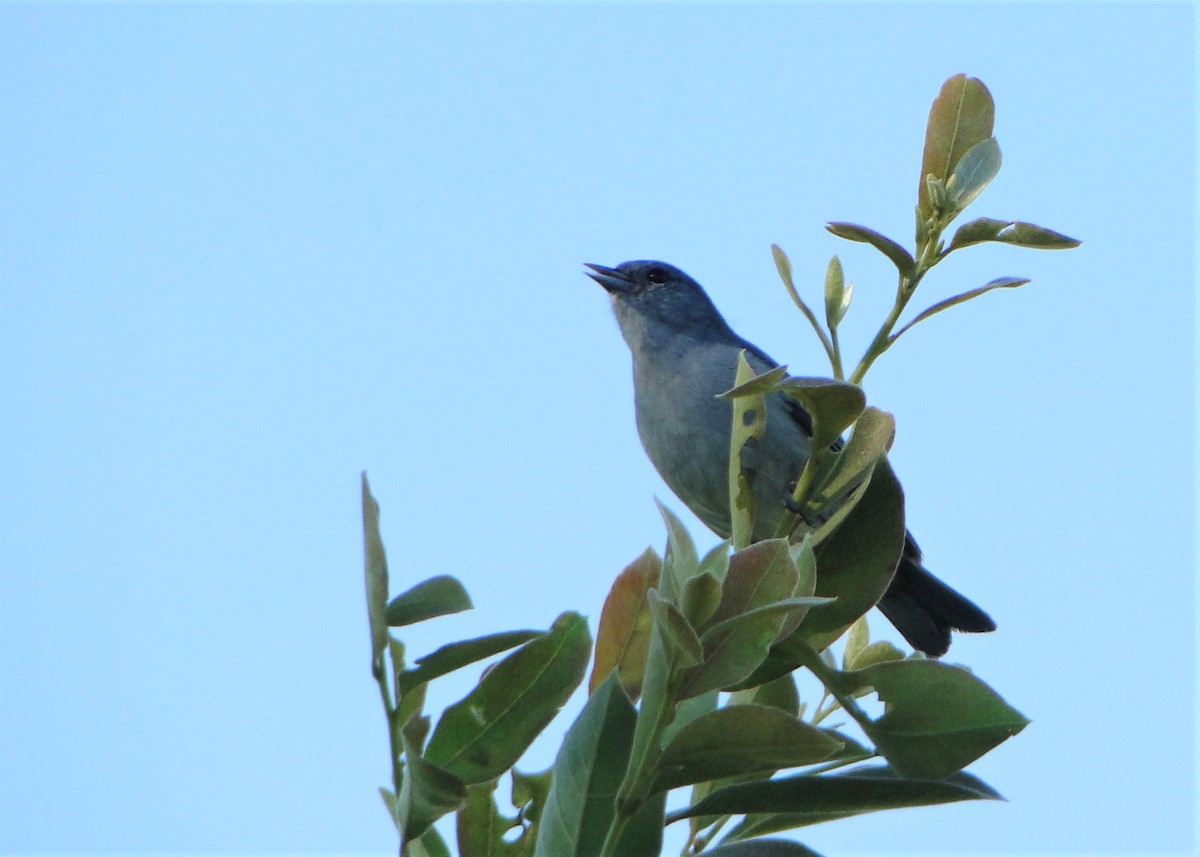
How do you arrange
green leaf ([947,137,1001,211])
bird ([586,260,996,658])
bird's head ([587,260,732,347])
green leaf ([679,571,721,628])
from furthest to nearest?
bird's head ([587,260,732,347])
bird ([586,260,996,658])
green leaf ([947,137,1001,211])
green leaf ([679,571,721,628])

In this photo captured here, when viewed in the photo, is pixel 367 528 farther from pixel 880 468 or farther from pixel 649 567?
pixel 880 468

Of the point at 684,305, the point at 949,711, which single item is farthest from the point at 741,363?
the point at 684,305

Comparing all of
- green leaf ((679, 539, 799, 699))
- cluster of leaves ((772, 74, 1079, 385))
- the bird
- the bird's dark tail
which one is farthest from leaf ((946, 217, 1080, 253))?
the bird's dark tail

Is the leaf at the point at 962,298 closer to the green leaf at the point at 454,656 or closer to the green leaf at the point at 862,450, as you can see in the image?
the green leaf at the point at 862,450

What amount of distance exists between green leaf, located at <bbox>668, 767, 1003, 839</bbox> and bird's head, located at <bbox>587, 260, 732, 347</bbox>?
4695 millimetres

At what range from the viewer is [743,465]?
7.64 ft

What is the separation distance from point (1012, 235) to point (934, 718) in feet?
2.73

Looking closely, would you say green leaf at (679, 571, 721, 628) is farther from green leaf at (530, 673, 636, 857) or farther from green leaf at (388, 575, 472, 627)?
green leaf at (388, 575, 472, 627)

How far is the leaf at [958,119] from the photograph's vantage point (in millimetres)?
2414

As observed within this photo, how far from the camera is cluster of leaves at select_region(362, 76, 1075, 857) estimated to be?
1.82 m

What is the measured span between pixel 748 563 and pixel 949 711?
36 centimetres

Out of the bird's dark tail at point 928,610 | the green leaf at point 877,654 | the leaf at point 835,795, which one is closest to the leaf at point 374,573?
→ the leaf at point 835,795

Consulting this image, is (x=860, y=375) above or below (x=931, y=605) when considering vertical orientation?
below

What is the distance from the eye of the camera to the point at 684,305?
709cm
